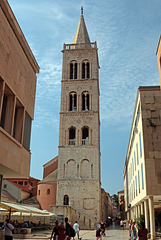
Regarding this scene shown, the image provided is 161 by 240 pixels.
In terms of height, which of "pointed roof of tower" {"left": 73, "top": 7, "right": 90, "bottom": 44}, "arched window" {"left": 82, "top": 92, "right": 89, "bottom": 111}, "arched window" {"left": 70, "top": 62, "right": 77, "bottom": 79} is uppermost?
"pointed roof of tower" {"left": 73, "top": 7, "right": 90, "bottom": 44}

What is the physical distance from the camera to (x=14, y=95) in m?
11.5

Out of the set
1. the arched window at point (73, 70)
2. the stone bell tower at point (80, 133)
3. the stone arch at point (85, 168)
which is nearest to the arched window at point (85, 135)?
the stone bell tower at point (80, 133)

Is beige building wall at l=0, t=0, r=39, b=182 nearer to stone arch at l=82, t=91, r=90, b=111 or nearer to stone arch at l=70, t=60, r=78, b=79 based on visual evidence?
stone arch at l=82, t=91, r=90, b=111

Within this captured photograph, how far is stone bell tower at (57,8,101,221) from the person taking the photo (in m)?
38.4

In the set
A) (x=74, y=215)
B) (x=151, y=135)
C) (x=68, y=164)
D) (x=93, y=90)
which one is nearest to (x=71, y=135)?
(x=68, y=164)

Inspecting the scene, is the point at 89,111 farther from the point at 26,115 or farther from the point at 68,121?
the point at 26,115

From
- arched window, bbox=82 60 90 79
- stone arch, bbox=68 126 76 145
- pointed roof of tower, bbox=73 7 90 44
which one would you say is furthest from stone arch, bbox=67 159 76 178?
pointed roof of tower, bbox=73 7 90 44

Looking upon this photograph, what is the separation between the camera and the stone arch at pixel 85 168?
39.6 meters

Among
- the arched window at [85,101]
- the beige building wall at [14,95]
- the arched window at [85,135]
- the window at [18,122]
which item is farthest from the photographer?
the arched window at [85,101]

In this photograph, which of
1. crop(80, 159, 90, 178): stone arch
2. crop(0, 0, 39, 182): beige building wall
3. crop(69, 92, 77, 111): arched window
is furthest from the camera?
crop(69, 92, 77, 111): arched window

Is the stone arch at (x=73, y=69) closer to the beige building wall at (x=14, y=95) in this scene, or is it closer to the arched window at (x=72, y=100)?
the arched window at (x=72, y=100)

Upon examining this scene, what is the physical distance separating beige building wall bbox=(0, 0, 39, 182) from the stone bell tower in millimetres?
26829

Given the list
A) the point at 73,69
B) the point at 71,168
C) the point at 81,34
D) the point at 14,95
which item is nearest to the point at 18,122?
the point at 14,95

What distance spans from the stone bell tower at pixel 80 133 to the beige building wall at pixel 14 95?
26829 mm
